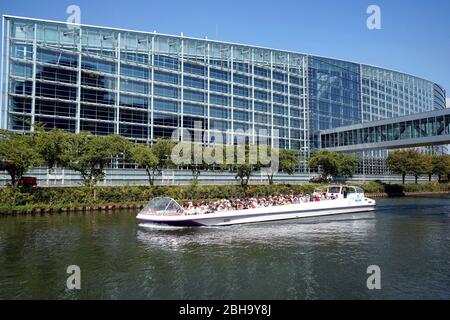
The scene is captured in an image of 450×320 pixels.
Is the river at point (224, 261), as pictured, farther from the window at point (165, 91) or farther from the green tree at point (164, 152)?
the window at point (165, 91)

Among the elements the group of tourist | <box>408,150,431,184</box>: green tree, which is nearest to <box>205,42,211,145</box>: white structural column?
<box>408,150,431,184</box>: green tree

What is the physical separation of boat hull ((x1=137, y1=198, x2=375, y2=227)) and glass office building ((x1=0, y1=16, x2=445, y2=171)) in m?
55.2

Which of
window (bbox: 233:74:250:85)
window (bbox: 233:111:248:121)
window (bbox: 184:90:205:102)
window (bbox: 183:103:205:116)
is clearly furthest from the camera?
window (bbox: 233:74:250:85)

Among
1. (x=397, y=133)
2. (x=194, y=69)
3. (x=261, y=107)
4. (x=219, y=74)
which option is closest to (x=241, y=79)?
(x=219, y=74)

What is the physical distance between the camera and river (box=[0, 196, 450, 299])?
1819 cm

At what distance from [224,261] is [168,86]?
79758mm

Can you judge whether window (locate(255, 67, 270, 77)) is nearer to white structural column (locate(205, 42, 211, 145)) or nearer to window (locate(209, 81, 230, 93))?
window (locate(209, 81, 230, 93))

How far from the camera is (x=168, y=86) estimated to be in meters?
97.9

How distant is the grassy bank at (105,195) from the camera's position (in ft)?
159

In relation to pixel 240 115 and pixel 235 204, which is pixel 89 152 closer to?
pixel 235 204

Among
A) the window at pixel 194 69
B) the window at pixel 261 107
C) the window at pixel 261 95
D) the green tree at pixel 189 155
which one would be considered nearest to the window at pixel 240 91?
the window at pixel 261 95
